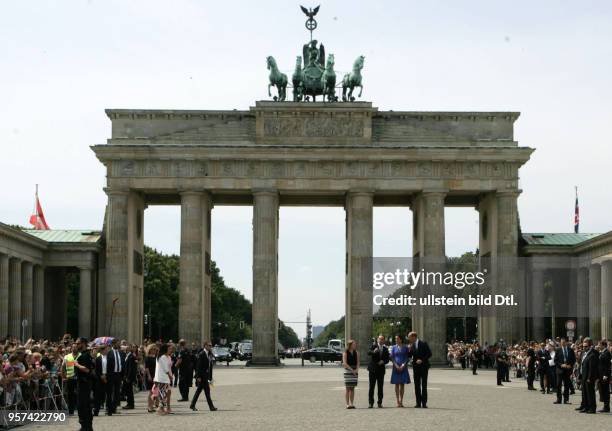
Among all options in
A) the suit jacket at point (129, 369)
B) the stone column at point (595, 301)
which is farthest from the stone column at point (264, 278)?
the suit jacket at point (129, 369)

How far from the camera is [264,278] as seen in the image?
281 feet

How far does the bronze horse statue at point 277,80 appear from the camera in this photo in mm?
86812

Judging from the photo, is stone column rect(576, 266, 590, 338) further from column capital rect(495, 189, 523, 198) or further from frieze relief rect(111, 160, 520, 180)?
frieze relief rect(111, 160, 520, 180)

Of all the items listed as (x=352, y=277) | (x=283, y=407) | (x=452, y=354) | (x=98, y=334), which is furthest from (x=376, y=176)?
(x=283, y=407)

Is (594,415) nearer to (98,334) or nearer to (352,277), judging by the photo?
(352,277)

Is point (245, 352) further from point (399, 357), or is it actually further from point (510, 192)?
point (399, 357)

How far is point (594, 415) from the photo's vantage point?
34.6 meters

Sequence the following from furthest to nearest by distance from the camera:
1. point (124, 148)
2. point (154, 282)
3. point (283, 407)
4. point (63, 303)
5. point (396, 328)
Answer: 1. point (396, 328)
2. point (154, 282)
3. point (63, 303)
4. point (124, 148)
5. point (283, 407)

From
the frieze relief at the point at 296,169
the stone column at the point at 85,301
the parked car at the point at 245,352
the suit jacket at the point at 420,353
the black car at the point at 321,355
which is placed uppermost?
the frieze relief at the point at 296,169

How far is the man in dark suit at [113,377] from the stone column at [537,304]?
55.2m

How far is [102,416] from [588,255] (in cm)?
5722

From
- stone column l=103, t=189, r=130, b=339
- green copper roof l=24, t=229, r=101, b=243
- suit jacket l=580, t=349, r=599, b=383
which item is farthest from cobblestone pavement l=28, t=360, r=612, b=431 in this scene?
green copper roof l=24, t=229, r=101, b=243

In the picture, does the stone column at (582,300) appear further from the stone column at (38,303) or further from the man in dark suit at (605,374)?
the man in dark suit at (605,374)

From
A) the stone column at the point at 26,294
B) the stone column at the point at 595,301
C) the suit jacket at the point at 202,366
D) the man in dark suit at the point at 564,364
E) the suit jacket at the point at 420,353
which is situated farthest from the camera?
the stone column at the point at 26,294
